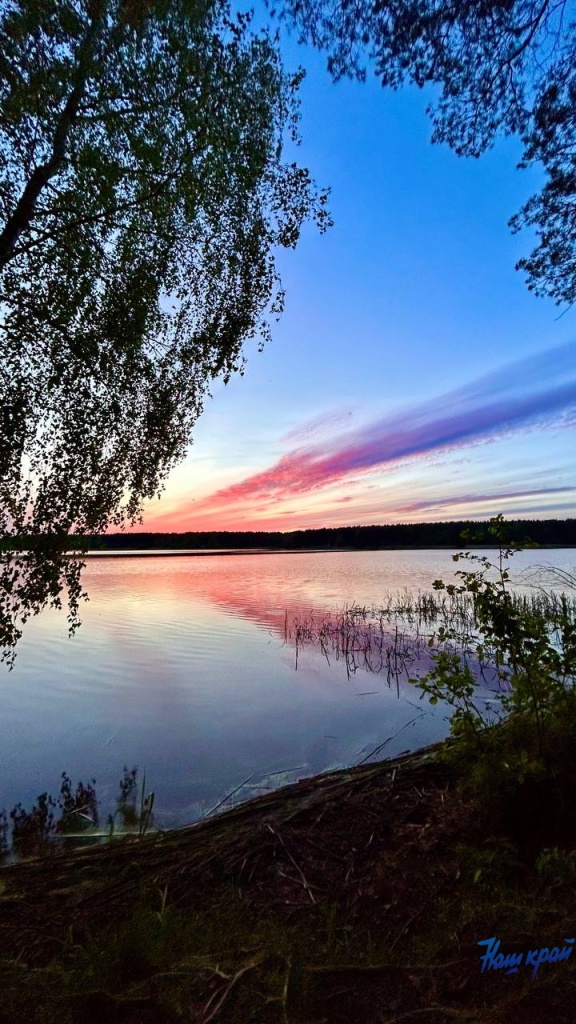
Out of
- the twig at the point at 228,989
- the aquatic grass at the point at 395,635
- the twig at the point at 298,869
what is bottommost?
the aquatic grass at the point at 395,635

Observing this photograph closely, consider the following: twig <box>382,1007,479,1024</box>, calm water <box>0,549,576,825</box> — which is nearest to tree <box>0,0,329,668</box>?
calm water <box>0,549,576,825</box>

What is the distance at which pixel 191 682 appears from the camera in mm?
12062

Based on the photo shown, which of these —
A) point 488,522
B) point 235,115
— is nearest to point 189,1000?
point 488,522

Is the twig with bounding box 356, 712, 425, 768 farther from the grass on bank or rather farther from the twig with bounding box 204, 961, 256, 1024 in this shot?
the twig with bounding box 204, 961, 256, 1024

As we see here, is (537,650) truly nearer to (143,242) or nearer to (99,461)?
(99,461)

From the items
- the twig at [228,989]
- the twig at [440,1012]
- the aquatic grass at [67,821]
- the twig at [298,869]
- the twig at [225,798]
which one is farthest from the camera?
the twig at [225,798]

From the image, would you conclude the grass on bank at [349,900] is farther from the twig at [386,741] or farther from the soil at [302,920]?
the twig at [386,741]

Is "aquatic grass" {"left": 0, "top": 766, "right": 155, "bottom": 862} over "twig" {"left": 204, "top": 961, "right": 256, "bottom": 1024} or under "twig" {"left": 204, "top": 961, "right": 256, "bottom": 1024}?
under
